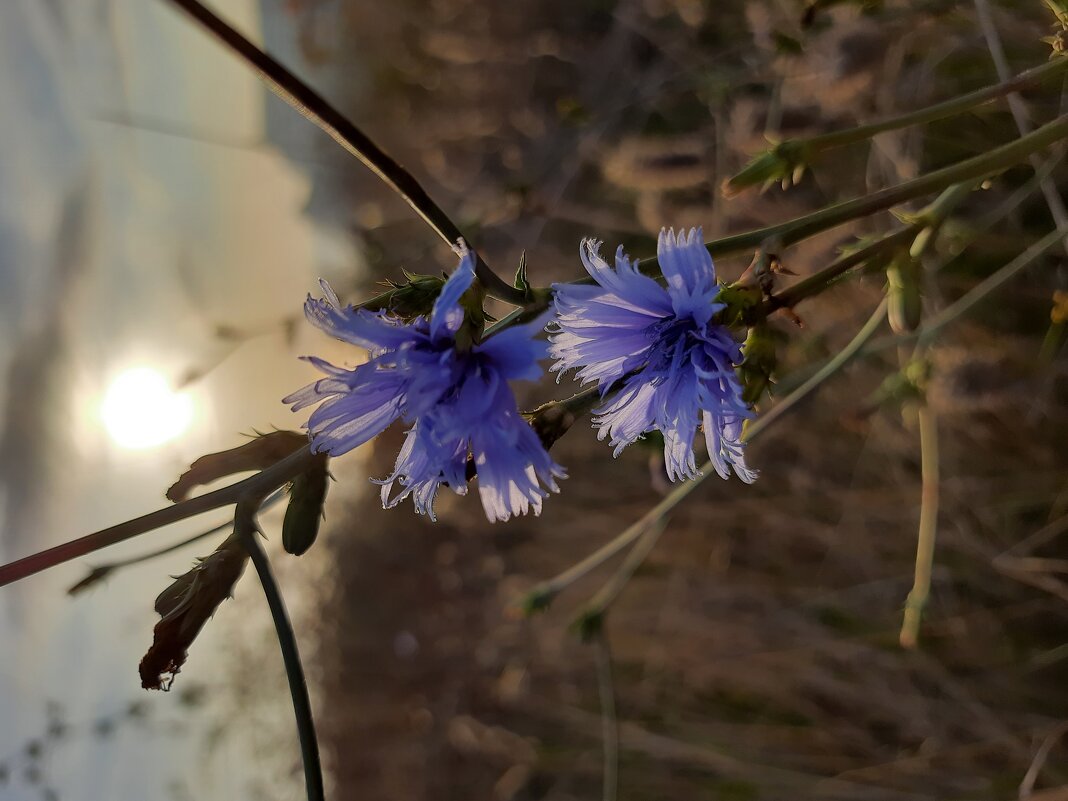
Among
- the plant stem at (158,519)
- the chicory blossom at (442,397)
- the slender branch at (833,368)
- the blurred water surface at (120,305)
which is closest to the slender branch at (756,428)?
the slender branch at (833,368)

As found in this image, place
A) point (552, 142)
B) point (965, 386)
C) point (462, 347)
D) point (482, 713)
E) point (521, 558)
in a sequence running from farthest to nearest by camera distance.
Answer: point (482, 713), point (521, 558), point (552, 142), point (965, 386), point (462, 347)

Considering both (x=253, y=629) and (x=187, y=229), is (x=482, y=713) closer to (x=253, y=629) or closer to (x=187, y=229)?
(x=253, y=629)

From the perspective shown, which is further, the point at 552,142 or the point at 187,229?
the point at 187,229

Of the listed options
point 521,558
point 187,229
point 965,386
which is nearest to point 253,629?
point 521,558

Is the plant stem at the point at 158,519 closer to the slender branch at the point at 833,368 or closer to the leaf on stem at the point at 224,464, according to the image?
the leaf on stem at the point at 224,464

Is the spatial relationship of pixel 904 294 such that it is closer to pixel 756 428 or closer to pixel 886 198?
pixel 886 198

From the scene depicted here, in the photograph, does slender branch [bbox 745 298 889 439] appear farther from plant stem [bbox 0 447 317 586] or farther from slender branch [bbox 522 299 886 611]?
plant stem [bbox 0 447 317 586]
